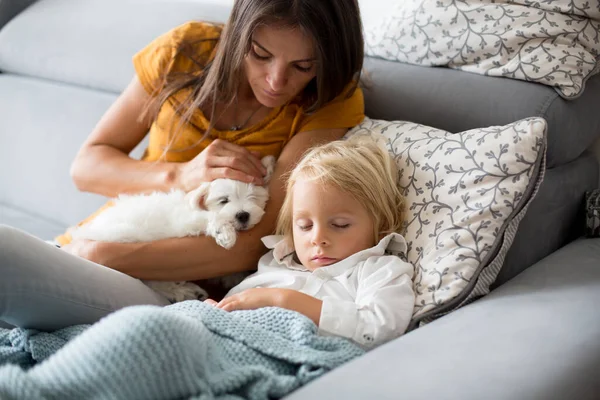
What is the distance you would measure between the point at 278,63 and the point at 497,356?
75 cm

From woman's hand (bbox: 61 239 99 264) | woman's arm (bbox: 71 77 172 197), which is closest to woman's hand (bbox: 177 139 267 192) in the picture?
woman's arm (bbox: 71 77 172 197)

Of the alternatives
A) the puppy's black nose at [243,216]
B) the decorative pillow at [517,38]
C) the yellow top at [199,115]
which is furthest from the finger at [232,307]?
the decorative pillow at [517,38]

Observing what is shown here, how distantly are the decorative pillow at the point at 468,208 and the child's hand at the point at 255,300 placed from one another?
0.25 metres

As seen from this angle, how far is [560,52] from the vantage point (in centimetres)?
149

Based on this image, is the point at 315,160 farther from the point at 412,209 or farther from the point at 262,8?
the point at 262,8

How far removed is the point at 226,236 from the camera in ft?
4.94

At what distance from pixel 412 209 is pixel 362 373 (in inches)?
18.6

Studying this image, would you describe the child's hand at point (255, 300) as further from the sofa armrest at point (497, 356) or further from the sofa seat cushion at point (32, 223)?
the sofa seat cushion at point (32, 223)

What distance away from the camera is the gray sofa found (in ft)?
3.36

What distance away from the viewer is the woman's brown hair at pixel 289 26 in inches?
57.2

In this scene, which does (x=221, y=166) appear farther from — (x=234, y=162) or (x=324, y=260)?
(x=324, y=260)

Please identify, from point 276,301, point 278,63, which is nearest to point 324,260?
point 276,301

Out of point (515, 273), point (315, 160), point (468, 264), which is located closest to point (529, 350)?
point (468, 264)

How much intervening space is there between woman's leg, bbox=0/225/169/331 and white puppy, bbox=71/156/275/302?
185 millimetres
